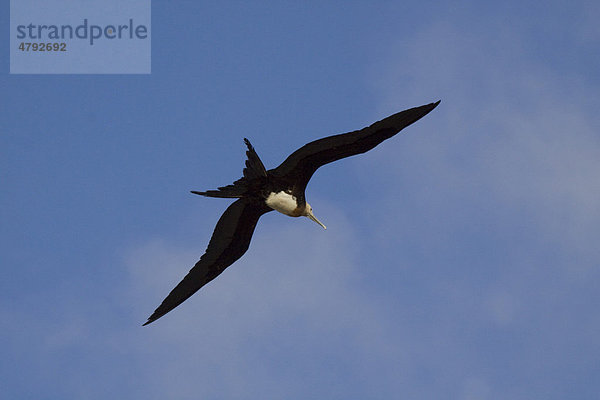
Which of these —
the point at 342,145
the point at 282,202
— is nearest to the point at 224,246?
the point at 282,202

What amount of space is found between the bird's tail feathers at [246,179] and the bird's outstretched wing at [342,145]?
0.45 metres

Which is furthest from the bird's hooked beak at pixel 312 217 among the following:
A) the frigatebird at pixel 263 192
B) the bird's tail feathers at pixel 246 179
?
the bird's tail feathers at pixel 246 179

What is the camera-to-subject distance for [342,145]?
43.8 ft

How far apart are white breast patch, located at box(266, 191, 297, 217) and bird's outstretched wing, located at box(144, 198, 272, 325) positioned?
31cm

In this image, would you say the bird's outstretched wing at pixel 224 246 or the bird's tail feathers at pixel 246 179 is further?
the bird's outstretched wing at pixel 224 246

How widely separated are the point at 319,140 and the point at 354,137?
1.73 feet

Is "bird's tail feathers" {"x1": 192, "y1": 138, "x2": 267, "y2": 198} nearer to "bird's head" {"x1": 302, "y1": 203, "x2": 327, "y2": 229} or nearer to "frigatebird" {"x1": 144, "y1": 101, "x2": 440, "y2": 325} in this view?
"frigatebird" {"x1": 144, "y1": 101, "x2": 440, "y2": 325}

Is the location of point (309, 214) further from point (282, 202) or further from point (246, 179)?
point (246, 179)

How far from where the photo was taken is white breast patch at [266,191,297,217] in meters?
14.0

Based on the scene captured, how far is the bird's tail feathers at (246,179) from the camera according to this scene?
513 inches

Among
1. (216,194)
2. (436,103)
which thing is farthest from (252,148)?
(436,103)

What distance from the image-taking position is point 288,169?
1384 cm

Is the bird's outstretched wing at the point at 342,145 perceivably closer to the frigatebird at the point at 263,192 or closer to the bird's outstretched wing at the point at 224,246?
the frigatebird at the point at 263,192

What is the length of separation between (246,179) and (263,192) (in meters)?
0.50
